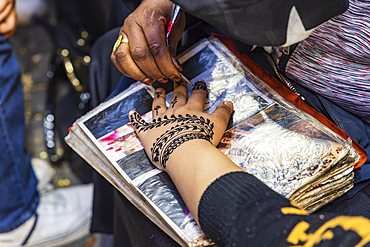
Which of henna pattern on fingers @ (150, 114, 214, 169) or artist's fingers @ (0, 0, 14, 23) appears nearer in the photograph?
henna pattern on fingers @ (150, 114, 214, 169)

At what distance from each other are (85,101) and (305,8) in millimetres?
874

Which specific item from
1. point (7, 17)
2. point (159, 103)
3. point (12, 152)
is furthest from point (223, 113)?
point (7, 17)

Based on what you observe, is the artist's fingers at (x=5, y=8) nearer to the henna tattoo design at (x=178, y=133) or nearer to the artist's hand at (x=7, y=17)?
the artist's hand at (x=7, y=17)

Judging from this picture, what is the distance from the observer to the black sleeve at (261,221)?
1.06 feet

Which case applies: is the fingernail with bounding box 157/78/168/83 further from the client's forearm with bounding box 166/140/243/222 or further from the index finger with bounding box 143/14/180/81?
the client's forearm with bounding box 166/140/243/222

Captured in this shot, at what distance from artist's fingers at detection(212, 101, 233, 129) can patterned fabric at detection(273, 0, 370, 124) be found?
15cm

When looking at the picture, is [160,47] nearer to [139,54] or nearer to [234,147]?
[139,54]

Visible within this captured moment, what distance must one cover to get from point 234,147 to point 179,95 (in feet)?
0.60

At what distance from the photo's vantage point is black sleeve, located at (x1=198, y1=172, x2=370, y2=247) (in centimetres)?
32

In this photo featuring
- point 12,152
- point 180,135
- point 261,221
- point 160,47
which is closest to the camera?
point 261,221

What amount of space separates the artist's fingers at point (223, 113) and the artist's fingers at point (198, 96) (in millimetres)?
40

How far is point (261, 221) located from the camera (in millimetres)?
354

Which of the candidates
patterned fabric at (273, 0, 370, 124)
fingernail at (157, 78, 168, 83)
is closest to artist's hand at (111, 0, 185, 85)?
fingernail at (157, 78, 168, 83)

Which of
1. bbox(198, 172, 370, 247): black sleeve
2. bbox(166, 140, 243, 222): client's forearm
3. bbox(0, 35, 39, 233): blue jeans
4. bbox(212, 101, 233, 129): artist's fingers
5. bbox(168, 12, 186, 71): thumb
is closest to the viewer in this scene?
bbox(198, 172, 370, 247): black sleeve
